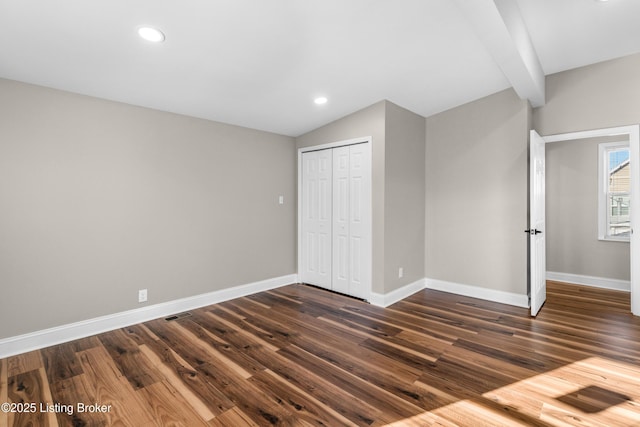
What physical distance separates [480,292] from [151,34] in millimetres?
4556

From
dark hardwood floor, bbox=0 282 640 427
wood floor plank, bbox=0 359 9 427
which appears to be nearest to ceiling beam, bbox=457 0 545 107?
dark hardwood floor, bbox=0 282 640 427

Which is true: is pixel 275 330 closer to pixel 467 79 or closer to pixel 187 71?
pixel 187 71

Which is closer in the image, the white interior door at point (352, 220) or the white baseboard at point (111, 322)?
the white baseboard at point (111, 322)

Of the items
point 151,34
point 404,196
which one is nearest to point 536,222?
point 404,196

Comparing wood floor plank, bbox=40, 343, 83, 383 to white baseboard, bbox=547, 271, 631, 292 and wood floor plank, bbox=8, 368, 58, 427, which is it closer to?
wood floor plank, bbox=8, 368, 58, 427

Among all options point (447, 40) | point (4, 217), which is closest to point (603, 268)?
point (447, 40)

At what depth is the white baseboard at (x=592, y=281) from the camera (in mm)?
4285

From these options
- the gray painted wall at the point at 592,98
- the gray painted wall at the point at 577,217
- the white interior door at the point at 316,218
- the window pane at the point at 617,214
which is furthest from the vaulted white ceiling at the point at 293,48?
the window pane at the point at 617,214

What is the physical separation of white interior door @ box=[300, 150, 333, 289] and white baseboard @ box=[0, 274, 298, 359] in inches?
33.6

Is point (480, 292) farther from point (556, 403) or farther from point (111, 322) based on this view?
point (111, 322)

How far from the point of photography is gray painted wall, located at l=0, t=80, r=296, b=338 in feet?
8.54

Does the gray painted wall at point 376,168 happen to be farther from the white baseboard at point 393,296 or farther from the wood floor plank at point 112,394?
the wood floor plank at point 112,394

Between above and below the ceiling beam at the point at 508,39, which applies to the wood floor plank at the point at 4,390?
below

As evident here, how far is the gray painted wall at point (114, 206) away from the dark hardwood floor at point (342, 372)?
473 millimetres
